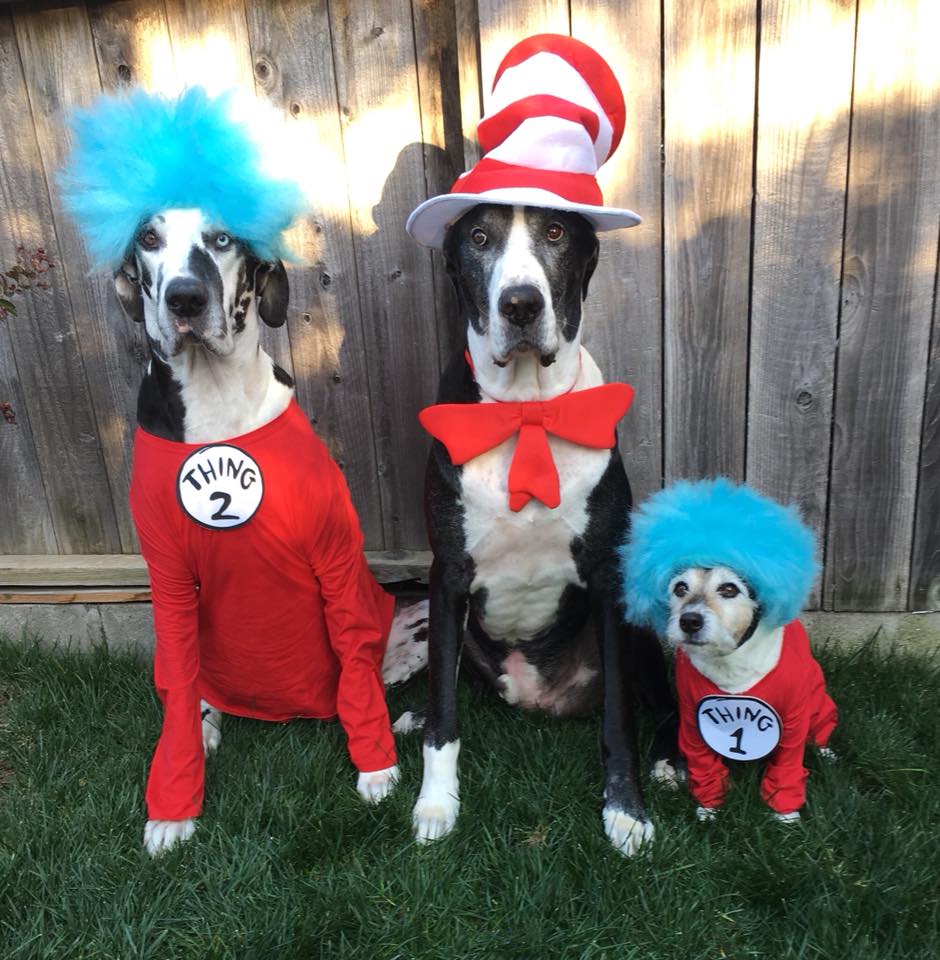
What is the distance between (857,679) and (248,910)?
6.70 feet

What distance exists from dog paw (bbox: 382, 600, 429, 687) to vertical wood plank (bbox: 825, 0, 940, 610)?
148 centimetres

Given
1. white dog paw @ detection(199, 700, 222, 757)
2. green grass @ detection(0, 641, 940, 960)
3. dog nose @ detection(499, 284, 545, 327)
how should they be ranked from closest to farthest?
green grass @ detection(0, 641, 940, 960), dog nose @ detection(499, 284, 545, 327), white dog paw @ detection(199, 700, 222, 757)

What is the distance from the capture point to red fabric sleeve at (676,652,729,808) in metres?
A: 2.27

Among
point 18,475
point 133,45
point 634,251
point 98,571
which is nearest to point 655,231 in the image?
point 634,251

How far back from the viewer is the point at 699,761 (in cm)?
228

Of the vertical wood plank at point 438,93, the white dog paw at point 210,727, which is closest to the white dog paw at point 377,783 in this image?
the white dog paw at point 210,727

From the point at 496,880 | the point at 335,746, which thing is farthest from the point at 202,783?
the point at 496,880

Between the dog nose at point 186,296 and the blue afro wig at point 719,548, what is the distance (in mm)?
1250

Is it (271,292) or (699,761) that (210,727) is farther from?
(699,761)

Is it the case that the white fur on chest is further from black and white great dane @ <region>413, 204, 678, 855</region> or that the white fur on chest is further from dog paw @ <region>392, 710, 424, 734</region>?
dog paw @ <region>392, 710, 424, 734</region>

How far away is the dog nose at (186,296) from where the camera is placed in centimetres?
209

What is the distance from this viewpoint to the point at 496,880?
208 centimetres

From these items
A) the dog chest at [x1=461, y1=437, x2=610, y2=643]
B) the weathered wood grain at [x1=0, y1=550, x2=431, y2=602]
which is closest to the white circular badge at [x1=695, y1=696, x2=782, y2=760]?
the dog chest at [x1=461, y1=437, x2=610, y2=643]

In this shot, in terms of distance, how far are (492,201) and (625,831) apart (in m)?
1.62
